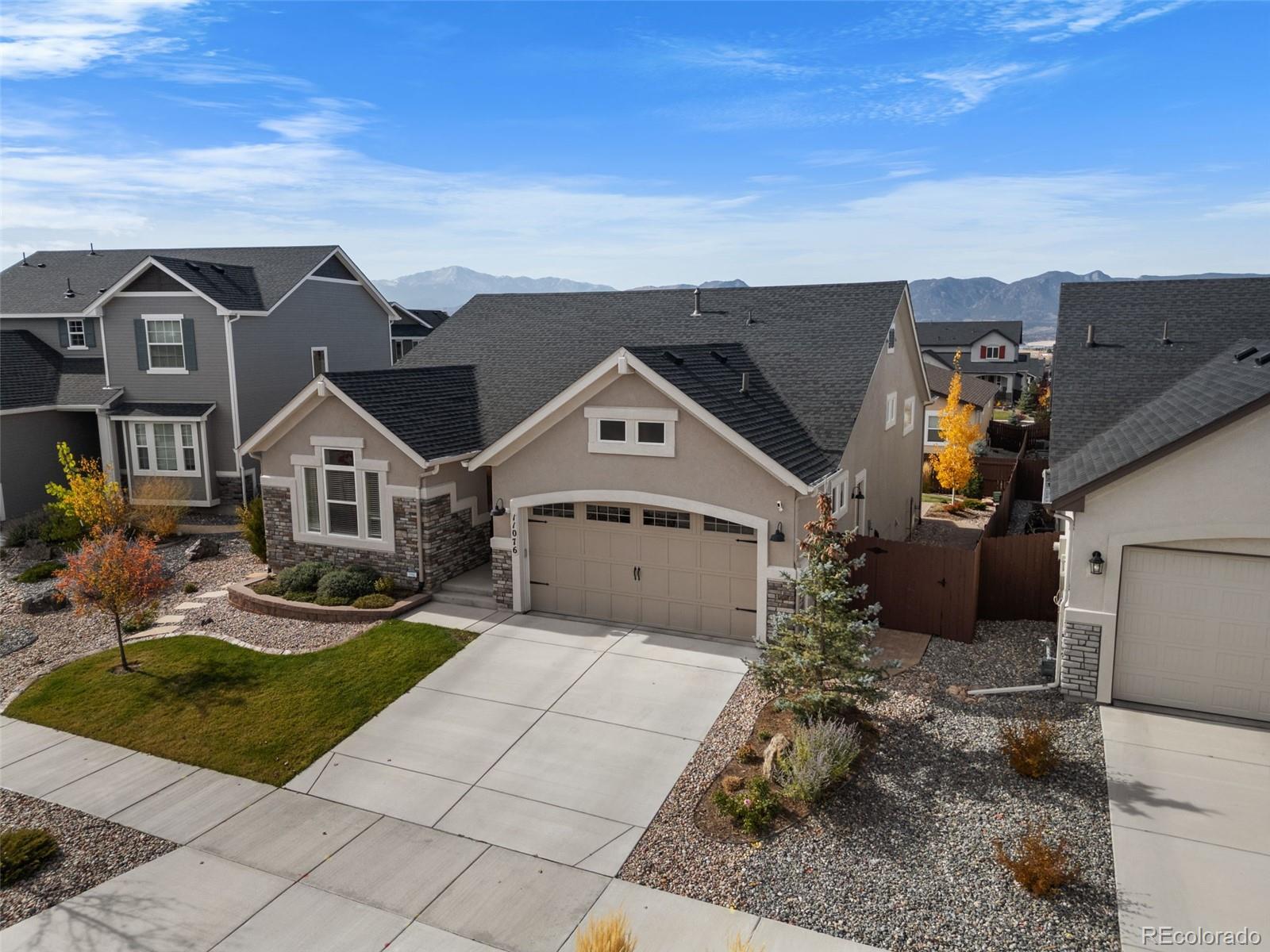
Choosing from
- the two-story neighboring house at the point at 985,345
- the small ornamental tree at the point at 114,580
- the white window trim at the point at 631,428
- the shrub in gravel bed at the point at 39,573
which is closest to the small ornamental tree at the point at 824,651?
the white window trim at the point at 631,428

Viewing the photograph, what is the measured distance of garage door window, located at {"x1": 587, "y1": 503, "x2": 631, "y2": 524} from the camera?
50.8ft

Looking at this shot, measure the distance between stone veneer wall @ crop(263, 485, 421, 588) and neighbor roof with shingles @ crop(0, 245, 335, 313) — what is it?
30.3ft

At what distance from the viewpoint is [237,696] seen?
13016 mm

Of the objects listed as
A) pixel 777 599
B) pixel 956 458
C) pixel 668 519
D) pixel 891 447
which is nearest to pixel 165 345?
pixel 668 519

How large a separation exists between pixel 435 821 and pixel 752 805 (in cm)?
355

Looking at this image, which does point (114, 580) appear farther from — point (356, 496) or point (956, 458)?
point (956, 458)

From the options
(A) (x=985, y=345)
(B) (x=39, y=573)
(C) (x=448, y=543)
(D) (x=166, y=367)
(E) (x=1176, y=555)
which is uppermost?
(A) (x=985, y=345)

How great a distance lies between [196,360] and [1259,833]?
86.7 ft

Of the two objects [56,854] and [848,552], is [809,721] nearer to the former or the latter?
[848,552]

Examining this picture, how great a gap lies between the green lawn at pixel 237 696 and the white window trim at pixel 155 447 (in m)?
11.5

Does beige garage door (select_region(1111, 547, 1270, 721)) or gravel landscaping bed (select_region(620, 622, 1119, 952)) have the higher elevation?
beige garage door (select_region(1111, 547, 1270, 721))

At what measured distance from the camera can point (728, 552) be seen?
14.7 meters

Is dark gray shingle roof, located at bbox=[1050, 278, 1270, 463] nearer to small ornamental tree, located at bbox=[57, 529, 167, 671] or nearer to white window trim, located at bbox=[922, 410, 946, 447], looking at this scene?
small ornamental tree, located at bbox=[57, 529, 167, 671]

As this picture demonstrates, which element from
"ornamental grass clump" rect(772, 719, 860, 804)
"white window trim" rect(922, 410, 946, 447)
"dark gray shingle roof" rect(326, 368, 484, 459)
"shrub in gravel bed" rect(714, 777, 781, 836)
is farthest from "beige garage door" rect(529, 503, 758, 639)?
"white window trim" rect(922, 410, 946, 447)
